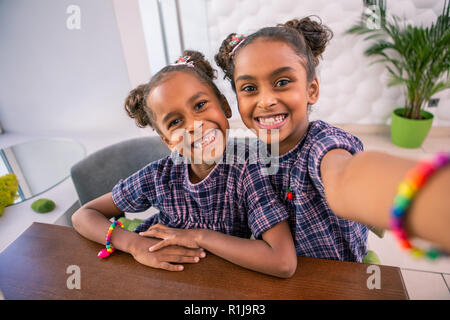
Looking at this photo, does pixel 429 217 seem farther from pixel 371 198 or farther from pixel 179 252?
pixel 179 252

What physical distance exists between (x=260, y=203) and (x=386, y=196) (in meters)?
0.47

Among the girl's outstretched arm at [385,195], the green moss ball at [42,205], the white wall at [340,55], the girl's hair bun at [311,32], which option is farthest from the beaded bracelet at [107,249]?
the white wall at [340,55]

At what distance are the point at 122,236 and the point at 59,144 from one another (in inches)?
77.6

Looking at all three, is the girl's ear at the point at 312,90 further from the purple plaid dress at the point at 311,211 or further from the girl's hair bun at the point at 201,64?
the girl's hair bun at the point at 201,64

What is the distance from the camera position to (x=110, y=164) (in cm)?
132

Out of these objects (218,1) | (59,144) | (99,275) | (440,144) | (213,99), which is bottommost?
(440,144)

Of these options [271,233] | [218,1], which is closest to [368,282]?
[271,233]

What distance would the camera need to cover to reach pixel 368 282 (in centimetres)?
57

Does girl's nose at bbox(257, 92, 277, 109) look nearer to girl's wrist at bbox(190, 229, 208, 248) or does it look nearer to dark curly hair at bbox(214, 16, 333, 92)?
dark curly hair at bbox(214, 16, 333, 92)

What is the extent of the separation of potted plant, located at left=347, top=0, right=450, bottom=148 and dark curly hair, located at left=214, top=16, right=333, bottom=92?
2001mm

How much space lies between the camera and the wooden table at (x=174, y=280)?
1.87 feet

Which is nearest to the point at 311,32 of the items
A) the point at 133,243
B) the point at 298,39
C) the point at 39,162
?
the point at 298,39

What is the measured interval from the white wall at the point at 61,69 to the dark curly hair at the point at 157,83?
50.2 inches

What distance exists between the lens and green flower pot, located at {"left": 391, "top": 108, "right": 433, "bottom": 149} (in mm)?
2520
